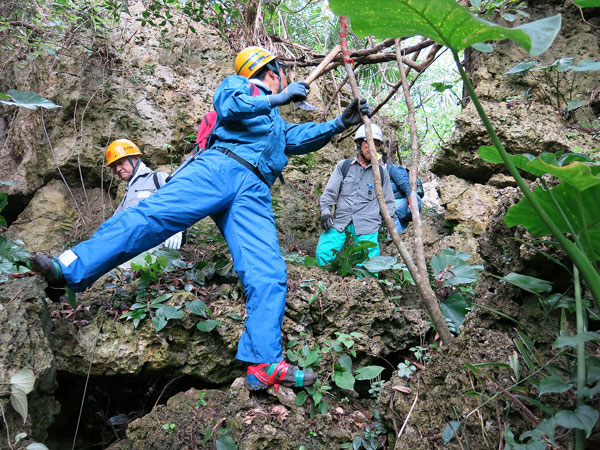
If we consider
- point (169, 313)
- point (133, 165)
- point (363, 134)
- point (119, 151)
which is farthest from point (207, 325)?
point (363, 134)

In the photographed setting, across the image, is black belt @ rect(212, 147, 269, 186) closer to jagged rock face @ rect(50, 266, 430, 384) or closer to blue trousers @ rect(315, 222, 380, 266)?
jagged rock face @ rect(50, 266, 430, 384)

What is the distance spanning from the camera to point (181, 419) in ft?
8.70

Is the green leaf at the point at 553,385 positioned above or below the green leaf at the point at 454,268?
above

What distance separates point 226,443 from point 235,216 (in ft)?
4.60

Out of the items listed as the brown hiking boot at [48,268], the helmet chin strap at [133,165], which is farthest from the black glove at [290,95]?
the helmet chin strap at [133,165]

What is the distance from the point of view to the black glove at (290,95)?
3014mm

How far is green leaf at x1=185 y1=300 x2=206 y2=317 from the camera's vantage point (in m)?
3.03

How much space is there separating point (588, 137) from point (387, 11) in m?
4.59

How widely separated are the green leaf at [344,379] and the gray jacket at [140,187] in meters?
2.91

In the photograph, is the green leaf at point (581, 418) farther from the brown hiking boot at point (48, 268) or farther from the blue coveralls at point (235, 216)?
the brown hiking boot at point (48, 268)

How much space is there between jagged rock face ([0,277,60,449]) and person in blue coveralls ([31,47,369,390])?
0.59 ft

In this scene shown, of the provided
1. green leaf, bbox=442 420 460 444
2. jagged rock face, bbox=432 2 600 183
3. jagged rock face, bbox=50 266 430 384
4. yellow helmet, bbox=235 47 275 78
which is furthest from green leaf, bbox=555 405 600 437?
jagged rock face, bbox=432 2 600 183

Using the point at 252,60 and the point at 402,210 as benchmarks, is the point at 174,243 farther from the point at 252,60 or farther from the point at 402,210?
the point at 402,210

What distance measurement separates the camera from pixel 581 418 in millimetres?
1230
